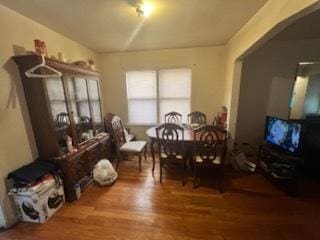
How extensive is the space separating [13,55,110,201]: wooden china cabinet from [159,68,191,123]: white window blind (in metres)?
1.64

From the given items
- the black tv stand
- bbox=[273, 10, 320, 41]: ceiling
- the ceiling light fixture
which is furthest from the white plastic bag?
bbox=[273, 10, 320, 41]: ceiling

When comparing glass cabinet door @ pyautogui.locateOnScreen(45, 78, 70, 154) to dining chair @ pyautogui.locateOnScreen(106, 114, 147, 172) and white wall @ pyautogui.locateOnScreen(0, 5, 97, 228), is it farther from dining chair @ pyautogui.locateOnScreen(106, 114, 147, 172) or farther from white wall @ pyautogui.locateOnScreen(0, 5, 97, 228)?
dining chair @ pyautogui.locateOnScreen(106, 114, 147, 172)

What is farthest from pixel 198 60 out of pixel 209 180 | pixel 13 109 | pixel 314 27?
pixel 13 109

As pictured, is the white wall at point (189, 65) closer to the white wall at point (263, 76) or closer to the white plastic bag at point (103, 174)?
the white wall at point (263, 76)

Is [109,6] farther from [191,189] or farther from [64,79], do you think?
[191,189]

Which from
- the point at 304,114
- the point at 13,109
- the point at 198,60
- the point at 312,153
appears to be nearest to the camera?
the point at 13,109

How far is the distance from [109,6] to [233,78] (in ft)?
7.53

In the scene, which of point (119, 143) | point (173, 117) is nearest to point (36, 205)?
point (119, 143)

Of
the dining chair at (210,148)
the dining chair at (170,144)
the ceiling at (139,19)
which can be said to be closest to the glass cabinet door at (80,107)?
the ceiling at (139,19)

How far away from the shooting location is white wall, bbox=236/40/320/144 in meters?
3.18

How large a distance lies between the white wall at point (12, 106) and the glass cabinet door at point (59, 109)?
316 mm

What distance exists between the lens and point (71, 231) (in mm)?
1791

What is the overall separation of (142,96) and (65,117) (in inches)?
80.4

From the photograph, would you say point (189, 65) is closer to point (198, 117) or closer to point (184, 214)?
point (198, 117)
